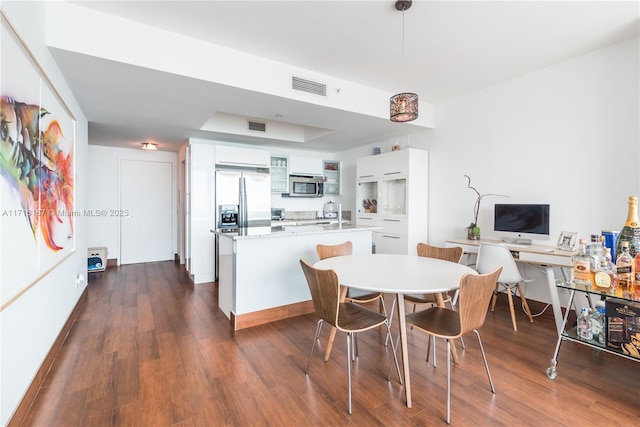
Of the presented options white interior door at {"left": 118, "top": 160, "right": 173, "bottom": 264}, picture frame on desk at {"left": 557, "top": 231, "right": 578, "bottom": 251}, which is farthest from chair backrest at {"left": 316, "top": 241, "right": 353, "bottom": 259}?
white interior door at {"left": 118, "top": 160, "right": 173, "bottom": 264}

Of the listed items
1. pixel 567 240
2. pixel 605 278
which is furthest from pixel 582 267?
pixel 567 240

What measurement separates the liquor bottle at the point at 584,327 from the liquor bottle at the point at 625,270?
1.12 ft

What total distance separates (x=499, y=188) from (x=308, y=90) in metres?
2.59

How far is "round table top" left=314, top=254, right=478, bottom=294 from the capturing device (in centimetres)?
174

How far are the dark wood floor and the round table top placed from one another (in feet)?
2.31

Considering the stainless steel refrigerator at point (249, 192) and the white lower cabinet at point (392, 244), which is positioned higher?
the stainless steel refrigerator at point (249, 192)

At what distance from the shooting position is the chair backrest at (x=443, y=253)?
2710 millimetres

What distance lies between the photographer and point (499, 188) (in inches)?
147

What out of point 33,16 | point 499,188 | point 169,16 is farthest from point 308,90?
point 499,188

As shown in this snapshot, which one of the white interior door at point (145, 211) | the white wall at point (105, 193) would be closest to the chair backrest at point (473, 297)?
the white interior door at point (145, 211)

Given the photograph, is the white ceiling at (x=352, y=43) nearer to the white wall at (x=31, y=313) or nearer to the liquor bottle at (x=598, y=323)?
the white wall at (x=31, y=313)

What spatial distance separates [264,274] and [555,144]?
3.39 m

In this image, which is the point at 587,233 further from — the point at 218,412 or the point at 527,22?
the point at 218,412

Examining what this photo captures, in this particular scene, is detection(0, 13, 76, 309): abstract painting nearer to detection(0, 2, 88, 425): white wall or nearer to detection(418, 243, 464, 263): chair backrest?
detection(0, 2, 88, 425): white wall
